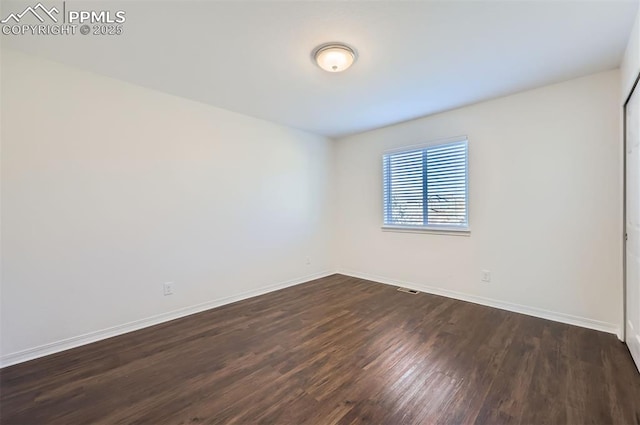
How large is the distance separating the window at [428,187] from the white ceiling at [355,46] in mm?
824

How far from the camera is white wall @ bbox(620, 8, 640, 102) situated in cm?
184

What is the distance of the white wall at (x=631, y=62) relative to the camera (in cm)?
184

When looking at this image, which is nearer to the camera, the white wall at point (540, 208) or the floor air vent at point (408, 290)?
the white wall at point (540, 208)

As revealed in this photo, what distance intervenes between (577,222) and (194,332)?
401cm

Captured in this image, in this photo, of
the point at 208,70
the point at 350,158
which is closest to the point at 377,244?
the point at 350,158

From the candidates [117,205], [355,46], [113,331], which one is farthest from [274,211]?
[355,46]

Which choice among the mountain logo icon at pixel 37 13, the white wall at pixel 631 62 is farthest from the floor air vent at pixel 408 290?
the mountain logo icon at pixel 37 13

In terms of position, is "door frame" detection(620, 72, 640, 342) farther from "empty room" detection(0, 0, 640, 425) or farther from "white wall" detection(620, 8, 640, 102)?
"white wall" detection(620, 8, 640, 102)

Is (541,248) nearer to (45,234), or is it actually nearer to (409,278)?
(409,278)

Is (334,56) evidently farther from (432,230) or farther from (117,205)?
(432,230)

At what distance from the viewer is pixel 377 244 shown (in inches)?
177

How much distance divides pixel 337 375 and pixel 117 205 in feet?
8.45

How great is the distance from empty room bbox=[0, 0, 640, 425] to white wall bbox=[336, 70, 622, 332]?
20 mm

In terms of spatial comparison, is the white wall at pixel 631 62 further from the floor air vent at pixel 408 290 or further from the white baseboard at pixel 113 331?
the white baseboard at pixel 113 331
